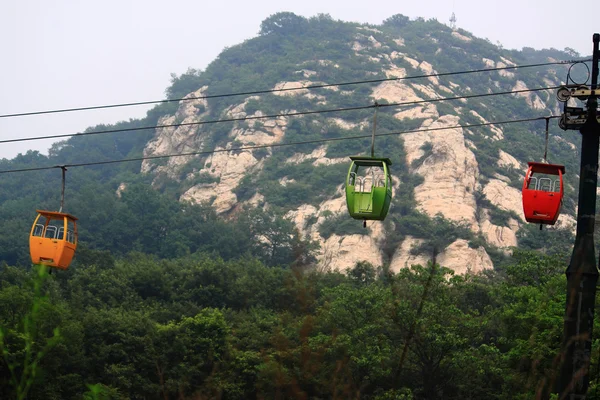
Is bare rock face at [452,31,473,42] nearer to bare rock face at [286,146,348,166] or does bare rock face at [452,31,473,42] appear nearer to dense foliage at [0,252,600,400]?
bare rock face at [286,146,348,166]

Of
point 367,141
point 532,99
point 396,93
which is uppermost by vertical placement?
point 532,99

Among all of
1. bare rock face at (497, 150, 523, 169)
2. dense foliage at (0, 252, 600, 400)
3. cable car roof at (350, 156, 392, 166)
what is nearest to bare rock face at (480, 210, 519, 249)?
bare rock face at (497, 150, 523, 169)

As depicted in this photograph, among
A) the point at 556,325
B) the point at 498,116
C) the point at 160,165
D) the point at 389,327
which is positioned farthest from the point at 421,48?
the point at 556,325

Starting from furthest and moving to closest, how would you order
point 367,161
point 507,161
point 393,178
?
point 507,161
point 393,178
point 367,161

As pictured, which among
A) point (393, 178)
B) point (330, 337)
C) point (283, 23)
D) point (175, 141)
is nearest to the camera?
point (330, 337)

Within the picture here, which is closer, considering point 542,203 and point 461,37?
point 542,203

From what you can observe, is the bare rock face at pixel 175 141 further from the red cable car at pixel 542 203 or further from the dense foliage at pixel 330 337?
the red cable car at pixel 542 203

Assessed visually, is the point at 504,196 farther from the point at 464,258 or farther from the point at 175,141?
the point at 175,141

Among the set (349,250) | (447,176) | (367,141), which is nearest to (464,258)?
(349,250)
